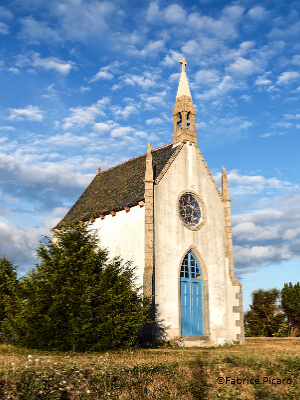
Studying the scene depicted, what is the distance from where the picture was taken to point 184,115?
94.3 ft

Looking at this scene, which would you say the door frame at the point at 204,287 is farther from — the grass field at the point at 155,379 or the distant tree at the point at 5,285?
the grass field at the point at 155,379

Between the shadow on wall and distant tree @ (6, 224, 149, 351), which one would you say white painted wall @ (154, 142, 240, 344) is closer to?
the shadow on wall

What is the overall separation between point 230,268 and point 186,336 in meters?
6.25

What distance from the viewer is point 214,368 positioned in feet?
36.8

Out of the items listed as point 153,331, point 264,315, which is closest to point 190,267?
point 153,331

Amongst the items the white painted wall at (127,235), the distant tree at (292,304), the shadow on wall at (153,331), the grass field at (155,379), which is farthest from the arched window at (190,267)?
the distant tree at (292,304)

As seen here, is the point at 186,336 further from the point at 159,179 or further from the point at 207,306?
the point at 159,179

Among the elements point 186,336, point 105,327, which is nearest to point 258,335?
point 186,336

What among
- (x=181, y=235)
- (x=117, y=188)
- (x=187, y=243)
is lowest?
(x=187, y=243)

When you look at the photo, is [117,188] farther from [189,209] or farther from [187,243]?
[187,243]

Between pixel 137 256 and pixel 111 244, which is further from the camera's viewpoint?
pixel 111 244

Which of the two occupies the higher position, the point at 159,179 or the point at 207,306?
the point at 159,179

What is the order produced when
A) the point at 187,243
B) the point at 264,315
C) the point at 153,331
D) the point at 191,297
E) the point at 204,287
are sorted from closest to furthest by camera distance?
the point at 153,331
the point at 191,297
the point at 187,243
the point at 204,287
the point at 264,315

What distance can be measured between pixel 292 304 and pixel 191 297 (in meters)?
15.8
